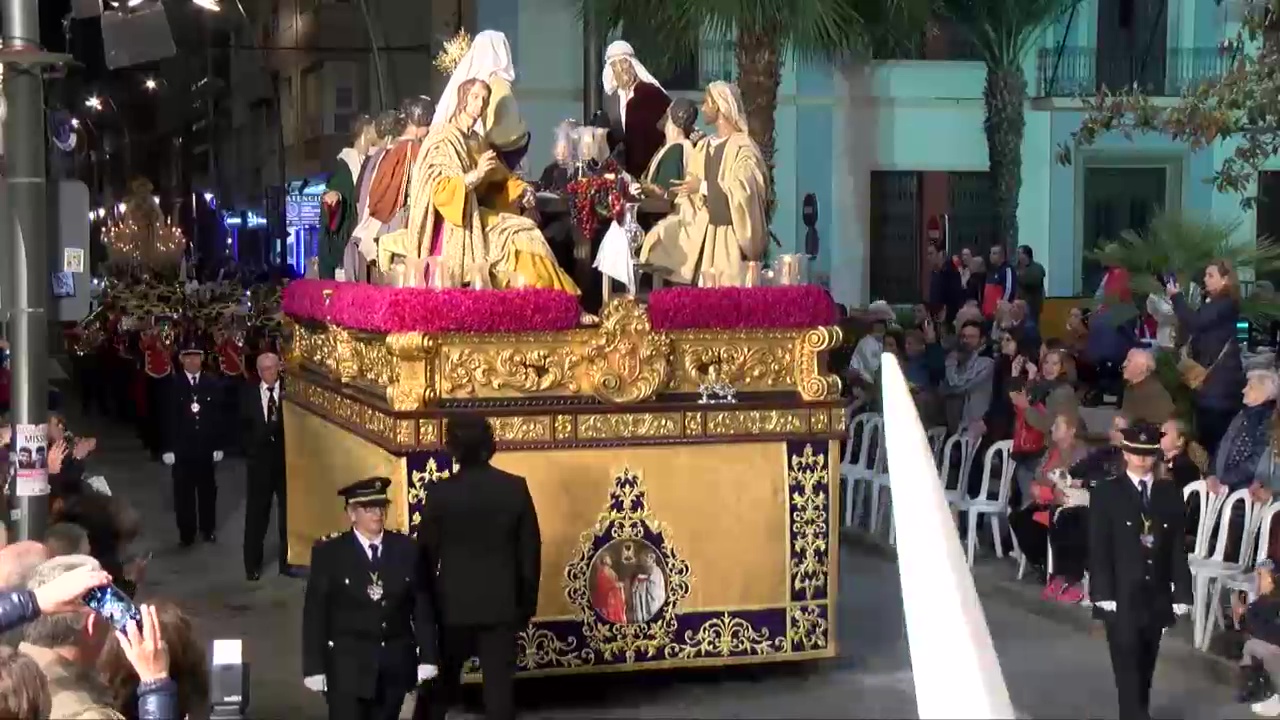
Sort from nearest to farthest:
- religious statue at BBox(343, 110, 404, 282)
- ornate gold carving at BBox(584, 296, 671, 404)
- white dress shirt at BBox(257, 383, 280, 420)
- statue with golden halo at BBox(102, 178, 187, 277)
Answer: ornate gold carving at BBox(584, 296, 671, 404)
religious statue at BBox(343, 110, 404, 282)
white dress shirt at BBox(257, 383, 280, 420)
statue with golden halo at BBox(102, 178, 187, 277)

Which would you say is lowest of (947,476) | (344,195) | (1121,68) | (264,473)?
(947,476)

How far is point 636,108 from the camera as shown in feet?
33.1

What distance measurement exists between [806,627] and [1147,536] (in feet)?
6.80

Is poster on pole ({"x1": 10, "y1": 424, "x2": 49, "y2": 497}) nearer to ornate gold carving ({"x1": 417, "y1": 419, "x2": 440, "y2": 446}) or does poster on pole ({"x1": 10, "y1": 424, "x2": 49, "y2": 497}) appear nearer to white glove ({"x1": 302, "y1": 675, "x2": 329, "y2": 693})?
white glove ({"x1": 302, "y1": 675, "x2": 329, "y2": 693})

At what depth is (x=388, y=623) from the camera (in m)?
6.76

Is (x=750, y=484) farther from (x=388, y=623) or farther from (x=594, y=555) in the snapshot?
(x=388, y=623)

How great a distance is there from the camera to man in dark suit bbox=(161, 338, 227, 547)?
13.0m

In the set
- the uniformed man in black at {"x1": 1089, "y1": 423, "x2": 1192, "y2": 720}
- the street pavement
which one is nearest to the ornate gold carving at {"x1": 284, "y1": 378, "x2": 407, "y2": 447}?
the street pavement

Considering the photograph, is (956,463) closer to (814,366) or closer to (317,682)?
(814,366)

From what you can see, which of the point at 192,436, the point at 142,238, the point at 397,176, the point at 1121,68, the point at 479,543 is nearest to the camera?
the point at 479,543

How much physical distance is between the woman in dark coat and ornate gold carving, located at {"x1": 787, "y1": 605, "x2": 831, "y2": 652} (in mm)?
3738

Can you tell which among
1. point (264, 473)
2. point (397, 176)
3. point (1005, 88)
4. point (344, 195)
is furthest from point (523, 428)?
point (1005, 88)

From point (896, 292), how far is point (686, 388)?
60.4 ft

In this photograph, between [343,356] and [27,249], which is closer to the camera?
[27,249]
